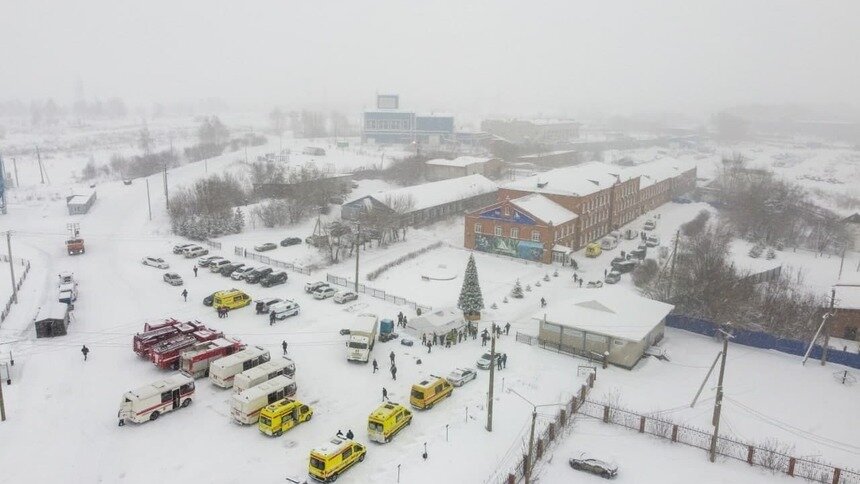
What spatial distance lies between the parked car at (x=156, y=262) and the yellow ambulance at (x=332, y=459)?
28809 millimetres

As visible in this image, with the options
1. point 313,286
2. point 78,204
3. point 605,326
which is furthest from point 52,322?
point 78,204

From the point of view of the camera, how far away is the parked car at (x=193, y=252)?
45.3 meters

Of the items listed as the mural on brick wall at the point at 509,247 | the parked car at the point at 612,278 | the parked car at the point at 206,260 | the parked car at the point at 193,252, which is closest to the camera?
the parked car at the point at 206,260

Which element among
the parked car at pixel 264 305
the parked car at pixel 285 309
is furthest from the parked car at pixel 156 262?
the parked car at pixel 285 309

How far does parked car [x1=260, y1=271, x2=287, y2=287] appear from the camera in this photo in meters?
38.4

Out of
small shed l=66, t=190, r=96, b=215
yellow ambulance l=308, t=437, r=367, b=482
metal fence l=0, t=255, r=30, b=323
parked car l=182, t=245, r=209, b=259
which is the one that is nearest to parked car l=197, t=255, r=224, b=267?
parked car l=182, t=245, r=209, b=259

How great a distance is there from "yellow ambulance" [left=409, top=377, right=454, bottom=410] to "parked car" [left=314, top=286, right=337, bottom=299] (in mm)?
14211

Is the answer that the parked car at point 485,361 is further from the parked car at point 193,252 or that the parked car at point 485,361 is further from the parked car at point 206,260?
the parked car at point 193,252

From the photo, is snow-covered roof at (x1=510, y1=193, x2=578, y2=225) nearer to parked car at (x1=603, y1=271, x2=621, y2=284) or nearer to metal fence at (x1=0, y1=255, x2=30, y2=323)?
parked car at (x1=603, y1=271, x2=621, y2=284)

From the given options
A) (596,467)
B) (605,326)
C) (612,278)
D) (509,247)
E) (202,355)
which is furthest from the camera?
(509,247)

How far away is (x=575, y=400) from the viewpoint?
23641mm

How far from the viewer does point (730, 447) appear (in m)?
21.3

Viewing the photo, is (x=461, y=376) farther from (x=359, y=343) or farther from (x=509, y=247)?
(x=509, y=247)

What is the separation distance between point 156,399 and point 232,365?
3.44 metres
